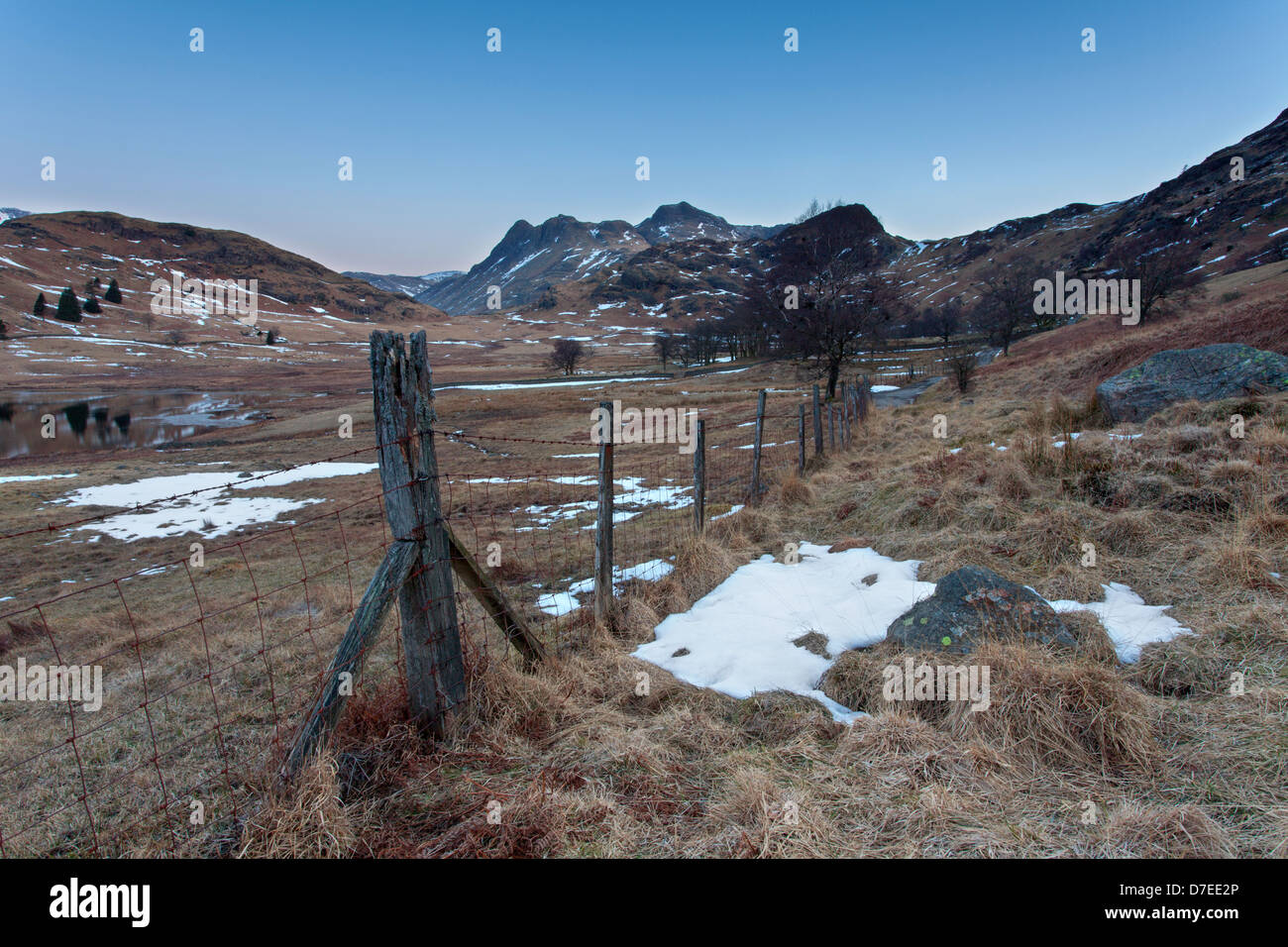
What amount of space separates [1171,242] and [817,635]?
132 m

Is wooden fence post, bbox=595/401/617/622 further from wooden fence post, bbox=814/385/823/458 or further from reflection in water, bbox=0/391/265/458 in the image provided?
reflection in water, bbox=0/391/265/458

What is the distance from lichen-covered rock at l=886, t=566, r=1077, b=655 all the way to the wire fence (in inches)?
105

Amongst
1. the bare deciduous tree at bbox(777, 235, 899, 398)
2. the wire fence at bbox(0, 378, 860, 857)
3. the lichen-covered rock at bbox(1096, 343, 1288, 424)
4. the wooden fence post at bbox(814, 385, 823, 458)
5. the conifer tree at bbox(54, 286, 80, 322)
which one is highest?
the conifer tree at bbox(54, 286, 80, 322)

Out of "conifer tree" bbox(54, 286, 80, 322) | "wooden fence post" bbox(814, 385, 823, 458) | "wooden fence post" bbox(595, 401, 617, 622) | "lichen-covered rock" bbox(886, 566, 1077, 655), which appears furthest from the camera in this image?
"conifer tree" bbox(54, 286, 80, 322)

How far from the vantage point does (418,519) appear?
3232 mm

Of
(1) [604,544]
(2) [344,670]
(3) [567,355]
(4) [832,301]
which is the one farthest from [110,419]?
(2) [344,670]

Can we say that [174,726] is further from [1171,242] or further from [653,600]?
[1171,242]

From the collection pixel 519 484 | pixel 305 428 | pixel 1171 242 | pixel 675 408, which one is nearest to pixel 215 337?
pixel 305 428

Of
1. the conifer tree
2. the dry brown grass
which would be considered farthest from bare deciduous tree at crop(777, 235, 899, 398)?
the conifer tree

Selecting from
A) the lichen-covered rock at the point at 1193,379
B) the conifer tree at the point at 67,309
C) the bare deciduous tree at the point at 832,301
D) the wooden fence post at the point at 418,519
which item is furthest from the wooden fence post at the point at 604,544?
the conifer tree at the point at 67,309

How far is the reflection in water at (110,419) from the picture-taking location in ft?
102

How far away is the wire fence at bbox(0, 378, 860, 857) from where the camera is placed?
3.19m

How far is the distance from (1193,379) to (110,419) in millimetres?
51899
